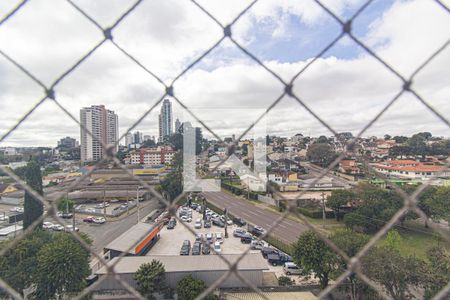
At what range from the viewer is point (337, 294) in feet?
14.2

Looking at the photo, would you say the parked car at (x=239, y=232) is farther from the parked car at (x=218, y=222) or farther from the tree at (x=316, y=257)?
the tree at (x=316, y=257)

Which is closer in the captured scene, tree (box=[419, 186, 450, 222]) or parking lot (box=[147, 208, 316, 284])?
parking lot (box=[147, 208, 316, 284])

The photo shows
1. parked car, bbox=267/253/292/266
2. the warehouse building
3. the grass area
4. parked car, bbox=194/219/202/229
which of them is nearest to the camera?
the warehouse building

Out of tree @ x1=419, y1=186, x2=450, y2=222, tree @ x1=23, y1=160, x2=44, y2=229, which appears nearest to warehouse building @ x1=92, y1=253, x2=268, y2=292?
tree @ x1=23, y1=160, x2=44, y2=229

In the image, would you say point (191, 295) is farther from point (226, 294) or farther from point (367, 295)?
point (367, 295)

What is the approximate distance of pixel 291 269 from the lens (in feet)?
16.4

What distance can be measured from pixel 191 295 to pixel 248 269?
41.5 inches

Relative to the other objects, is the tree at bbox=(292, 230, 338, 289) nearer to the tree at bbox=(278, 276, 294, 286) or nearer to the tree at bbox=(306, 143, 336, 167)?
the tree at bbox=(278, 276, 294, 286)

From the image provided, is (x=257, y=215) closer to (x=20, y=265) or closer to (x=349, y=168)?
(x=20, y=265)

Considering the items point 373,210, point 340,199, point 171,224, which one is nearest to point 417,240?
point 373,210

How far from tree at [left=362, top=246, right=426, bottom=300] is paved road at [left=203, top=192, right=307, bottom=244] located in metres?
1.71

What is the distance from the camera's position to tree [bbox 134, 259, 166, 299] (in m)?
4.01

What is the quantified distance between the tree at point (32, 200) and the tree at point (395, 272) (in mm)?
6022

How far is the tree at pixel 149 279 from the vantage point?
401 cm
